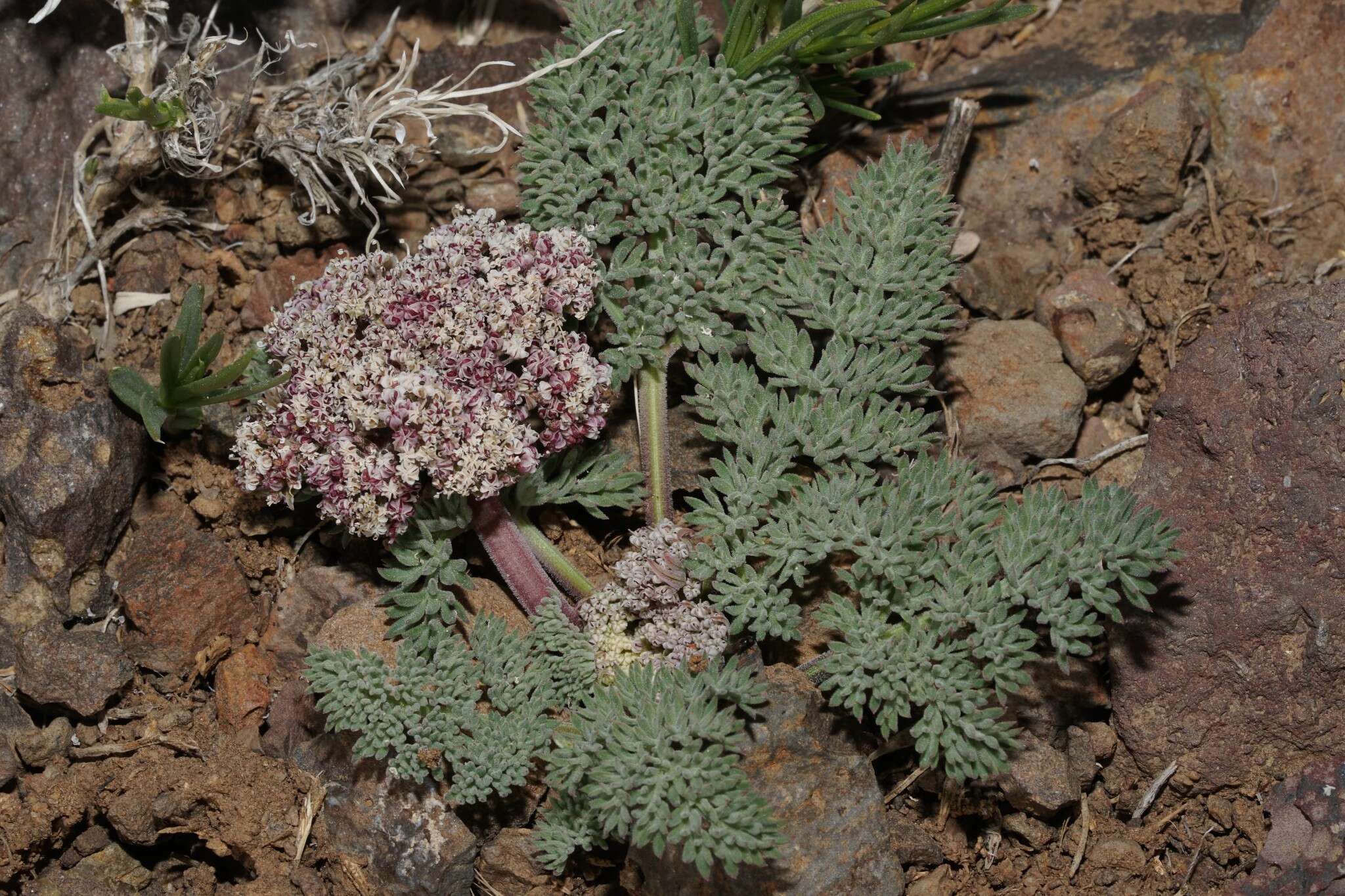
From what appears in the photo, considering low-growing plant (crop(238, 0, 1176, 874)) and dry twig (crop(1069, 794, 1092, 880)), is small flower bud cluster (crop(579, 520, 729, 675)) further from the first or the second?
dry twig (crop(1069, 794, 1092, 880))

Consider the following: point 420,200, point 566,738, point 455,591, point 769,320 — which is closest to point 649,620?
point 566,738

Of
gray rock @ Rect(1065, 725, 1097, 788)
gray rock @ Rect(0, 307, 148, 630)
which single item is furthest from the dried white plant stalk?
gray rock @ Rect(1065, 725, 1097, 788)

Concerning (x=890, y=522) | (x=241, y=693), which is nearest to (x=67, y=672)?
(x=241, y=693)

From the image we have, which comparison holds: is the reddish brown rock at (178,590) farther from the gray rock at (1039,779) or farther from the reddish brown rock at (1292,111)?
the reddish brown rock at (1292,111)

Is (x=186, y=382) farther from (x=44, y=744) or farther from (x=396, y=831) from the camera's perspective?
(x=396, y=831)

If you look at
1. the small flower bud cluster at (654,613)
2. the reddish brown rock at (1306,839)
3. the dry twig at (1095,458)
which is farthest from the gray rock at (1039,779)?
the dry twig at (1095,458)

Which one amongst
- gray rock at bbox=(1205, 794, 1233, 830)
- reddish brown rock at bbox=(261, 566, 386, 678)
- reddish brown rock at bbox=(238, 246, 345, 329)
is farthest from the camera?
reddish brown rock at bbox=(238, 246, 345, 329)
